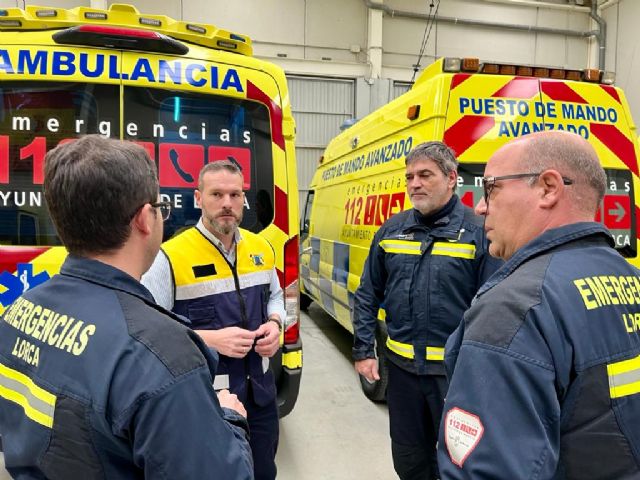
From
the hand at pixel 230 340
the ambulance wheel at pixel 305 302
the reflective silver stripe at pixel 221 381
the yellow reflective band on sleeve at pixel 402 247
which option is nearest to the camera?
the hand at pixel 230 340

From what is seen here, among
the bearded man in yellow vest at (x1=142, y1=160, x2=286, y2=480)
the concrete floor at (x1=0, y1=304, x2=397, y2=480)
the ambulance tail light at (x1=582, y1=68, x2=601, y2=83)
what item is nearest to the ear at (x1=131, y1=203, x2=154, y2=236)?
the bearded man in yellow vest at (x1=142, y1=160, x2=286, y2=480)

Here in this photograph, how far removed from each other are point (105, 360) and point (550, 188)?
3.40 ft

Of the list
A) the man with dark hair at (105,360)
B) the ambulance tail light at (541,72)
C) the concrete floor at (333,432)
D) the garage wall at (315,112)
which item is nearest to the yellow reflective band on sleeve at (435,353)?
the concrete floor at (333,432)

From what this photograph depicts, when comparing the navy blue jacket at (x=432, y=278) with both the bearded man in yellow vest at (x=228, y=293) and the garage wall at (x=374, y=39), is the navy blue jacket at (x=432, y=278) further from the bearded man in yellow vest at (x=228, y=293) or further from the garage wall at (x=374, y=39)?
the garage wall at (x=374, y=39)

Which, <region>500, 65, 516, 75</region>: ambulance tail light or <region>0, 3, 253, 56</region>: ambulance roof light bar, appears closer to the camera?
<region>0, 3, 253, 56</region>: ambulance roof light bar

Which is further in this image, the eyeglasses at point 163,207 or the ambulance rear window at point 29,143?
the ambulance rear window at point 29,143

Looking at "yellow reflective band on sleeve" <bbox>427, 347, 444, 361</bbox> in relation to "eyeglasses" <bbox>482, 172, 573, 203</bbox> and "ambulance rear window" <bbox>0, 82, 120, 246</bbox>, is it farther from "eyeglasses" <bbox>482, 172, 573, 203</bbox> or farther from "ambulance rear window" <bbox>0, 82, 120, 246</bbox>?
"ambulance rear window" <bbox>0, 82, 120, 246</bbox>

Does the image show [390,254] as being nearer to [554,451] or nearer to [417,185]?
[417,185]

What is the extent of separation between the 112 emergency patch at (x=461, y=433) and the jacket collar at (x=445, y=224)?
1.39 meters

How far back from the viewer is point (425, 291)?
92.4 inches

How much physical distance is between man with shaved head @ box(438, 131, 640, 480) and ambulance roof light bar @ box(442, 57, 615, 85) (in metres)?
2.47

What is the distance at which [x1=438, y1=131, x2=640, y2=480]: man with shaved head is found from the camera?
0.95 metres

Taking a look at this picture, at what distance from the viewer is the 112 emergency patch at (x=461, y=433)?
99cm

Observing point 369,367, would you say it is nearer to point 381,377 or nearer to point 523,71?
point 381,377
